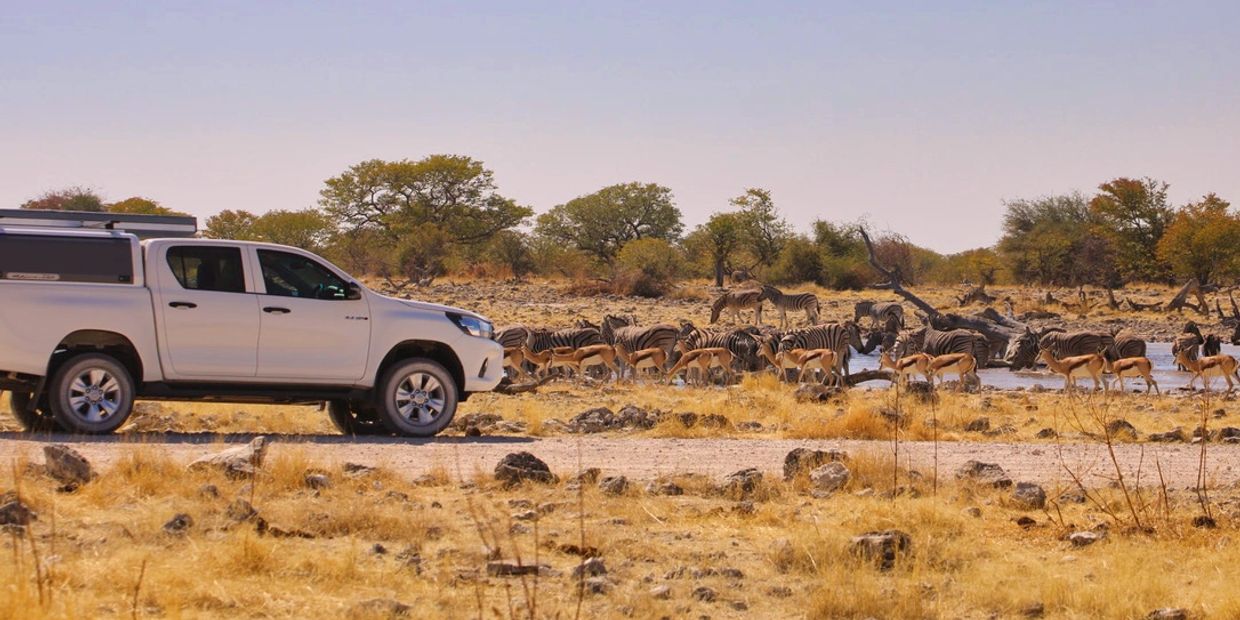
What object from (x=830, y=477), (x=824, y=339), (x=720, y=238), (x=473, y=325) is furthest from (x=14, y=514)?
(x=720, y=238)

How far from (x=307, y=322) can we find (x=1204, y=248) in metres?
47.9

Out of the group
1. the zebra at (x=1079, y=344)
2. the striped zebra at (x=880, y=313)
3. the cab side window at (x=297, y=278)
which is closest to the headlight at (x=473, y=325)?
the cab side window at (x=297, y=278)

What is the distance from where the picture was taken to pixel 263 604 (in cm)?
684

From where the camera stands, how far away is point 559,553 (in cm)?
812

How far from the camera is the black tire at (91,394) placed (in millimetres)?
12680

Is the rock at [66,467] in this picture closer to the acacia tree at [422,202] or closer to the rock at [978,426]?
the rock at [978,426]

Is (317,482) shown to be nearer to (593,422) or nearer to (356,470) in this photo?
(356,470)

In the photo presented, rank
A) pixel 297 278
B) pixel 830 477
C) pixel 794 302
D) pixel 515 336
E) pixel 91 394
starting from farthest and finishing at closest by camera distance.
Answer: pixel 794 302 < pixel 515 336 < pixel 297 278 < pixel 91 394 < pixel 830 477

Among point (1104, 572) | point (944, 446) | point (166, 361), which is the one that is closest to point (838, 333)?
point (944, 446)

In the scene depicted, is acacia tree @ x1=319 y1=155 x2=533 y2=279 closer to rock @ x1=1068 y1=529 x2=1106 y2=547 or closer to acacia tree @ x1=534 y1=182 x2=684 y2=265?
acacia tree @ x1=534 y1=182 x2=684 y2=265

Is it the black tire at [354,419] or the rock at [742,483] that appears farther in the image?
the black tire at [354,419]

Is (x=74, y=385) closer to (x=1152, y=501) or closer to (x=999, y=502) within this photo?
(x=999, y=502)

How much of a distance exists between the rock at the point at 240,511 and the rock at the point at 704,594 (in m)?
2.65

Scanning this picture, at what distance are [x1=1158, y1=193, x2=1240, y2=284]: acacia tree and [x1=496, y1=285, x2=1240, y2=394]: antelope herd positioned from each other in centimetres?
1960
